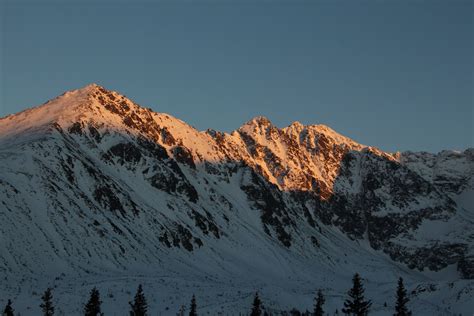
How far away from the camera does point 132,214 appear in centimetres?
14825

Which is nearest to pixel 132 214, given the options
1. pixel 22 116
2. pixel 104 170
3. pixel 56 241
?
pixel 104 170

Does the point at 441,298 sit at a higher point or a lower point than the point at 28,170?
lower

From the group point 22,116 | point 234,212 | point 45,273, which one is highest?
point 22,116

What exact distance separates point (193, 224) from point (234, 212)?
1065 inches

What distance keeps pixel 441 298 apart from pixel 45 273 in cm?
6180

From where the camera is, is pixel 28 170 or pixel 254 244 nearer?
pixel 28 170

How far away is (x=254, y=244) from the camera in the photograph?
17512 cm

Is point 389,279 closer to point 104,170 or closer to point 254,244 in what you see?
point 254,244

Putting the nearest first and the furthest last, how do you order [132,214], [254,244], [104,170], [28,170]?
[28,170], [132,214], [104,170], [254,244]

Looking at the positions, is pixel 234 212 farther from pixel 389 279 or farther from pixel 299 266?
pixel 389 279

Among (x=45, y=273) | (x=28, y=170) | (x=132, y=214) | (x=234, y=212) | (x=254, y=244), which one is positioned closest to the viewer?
(x=45, y=273)

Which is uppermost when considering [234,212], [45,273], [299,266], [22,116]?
[22,116]

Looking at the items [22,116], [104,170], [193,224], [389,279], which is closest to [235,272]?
[193,224]

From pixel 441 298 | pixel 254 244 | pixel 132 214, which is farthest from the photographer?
pixel 254 244
